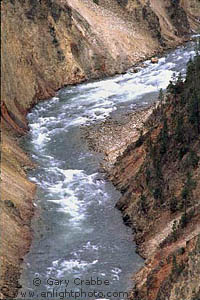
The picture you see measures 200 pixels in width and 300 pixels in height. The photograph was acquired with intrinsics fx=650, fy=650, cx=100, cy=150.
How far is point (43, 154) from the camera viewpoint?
35625 mm

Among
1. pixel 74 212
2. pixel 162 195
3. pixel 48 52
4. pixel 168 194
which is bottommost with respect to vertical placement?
pixel 74 212

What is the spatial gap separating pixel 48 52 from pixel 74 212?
22856mm

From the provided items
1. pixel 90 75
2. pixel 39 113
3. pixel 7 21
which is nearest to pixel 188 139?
pixel 39 113

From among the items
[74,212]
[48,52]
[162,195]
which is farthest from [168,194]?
[48,52]

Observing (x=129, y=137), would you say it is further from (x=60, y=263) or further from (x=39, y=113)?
(x=60, y=263)

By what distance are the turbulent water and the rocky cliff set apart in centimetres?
78

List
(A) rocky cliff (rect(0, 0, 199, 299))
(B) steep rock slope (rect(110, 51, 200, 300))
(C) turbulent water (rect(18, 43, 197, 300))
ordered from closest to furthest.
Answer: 1. (B) steep rock slope (rect(110, 51, 200, 300))
2. (C) turbulent water (rect(18, 43, 197, 300))
3. (A) rocky cliff (rect(0, 0, 199, 299))

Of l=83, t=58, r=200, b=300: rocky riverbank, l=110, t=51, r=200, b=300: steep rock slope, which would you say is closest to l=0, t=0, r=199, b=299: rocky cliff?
l=83, t=58, r=200, b=300: rocky riverbank

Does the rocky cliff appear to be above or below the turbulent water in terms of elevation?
above

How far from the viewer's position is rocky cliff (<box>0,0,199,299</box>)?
27.2 metres

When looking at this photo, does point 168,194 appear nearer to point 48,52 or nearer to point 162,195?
point 162,195

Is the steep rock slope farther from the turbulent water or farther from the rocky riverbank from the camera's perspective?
the turbulent water

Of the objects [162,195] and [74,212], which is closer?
[162,195]

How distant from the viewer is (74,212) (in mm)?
28797
